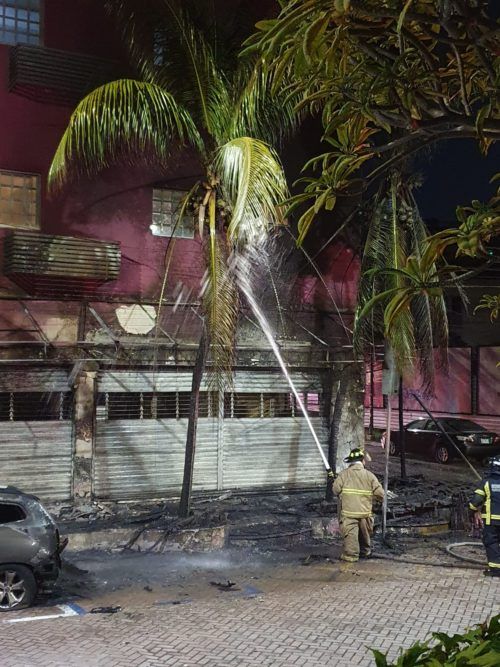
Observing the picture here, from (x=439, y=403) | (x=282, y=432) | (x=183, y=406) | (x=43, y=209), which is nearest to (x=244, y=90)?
(x=43, y=209)

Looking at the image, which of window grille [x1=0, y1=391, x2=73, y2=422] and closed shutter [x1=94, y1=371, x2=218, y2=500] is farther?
closed shutter [x1=94, y1=371, x2=218, y2=500]

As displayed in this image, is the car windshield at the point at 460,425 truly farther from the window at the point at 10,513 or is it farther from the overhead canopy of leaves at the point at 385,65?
the overhead canopy of leaves at the point at 385,65

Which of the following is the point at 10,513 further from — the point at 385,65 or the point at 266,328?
the point at 266,328

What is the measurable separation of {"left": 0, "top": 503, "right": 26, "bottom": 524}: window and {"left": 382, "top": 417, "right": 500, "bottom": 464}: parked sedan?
15.7 m

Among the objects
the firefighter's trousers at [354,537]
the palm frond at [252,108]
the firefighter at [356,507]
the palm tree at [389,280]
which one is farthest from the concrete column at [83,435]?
the palm frond at [252,108]

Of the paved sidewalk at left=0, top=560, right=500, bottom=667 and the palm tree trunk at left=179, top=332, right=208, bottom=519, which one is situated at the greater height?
the palm tree trunk at left=179, top=332, right=208, bottom=519

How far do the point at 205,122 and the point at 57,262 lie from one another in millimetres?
3500

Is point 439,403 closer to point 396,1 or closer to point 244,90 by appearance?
point 244,90

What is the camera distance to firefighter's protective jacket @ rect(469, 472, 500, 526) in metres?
9.26

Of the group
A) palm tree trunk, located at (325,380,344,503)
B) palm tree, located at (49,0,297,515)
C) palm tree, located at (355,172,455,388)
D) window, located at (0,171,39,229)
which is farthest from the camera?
palm tree trunk, located at (325,380,344,503)

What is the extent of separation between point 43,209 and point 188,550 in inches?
255

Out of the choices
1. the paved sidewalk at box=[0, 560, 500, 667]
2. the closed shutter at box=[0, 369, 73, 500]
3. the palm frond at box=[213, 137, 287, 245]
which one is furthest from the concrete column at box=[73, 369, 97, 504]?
the palm frond at box=[213, 137, 287, 245]

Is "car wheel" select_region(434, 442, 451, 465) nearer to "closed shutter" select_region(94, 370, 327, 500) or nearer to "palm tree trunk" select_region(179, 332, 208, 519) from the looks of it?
"closed shutter" select_region(94, 370, 327, 500)

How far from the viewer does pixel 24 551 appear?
781 centimetres
